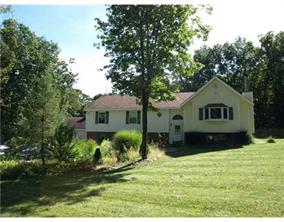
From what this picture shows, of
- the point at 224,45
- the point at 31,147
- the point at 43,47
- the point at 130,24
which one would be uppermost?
the point at 224,45

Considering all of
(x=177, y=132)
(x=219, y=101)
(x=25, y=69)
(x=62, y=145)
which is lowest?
(x=62, y=145)

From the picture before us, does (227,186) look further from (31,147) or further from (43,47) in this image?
(43,47)

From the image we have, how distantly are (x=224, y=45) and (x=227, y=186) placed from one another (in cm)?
6130

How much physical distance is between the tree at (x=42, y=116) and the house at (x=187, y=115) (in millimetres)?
12792

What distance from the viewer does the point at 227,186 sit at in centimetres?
1270

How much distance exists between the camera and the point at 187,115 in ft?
116

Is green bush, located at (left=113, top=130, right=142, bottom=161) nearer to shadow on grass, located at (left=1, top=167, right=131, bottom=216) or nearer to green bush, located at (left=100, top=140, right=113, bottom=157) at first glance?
green bush, located at (left=100, top=140, right=113, bottom=157)

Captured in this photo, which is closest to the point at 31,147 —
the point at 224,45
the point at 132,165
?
the point at 132,165

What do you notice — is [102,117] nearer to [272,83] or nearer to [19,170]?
[19,170]

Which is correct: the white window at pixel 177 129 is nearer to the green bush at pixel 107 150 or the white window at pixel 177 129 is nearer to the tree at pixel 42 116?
the green bush at pixel 107 150

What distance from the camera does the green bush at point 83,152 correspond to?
19266mm

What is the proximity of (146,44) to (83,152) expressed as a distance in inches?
255

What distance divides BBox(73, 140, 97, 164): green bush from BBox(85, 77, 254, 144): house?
10.4 metres

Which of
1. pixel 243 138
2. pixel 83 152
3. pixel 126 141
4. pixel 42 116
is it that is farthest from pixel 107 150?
pixel 243 138
